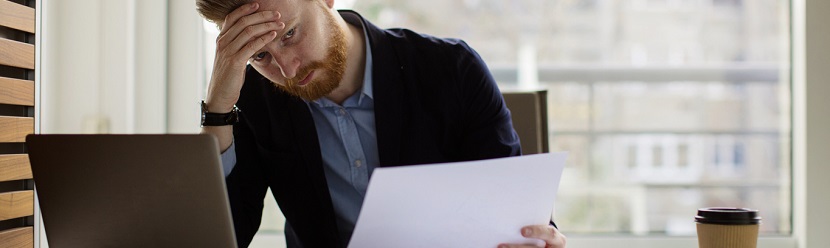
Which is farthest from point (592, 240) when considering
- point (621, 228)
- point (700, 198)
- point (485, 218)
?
point (485, 218)

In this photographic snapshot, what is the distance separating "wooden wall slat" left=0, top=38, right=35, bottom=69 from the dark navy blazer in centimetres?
38

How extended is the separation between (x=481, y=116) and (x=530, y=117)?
0.24m

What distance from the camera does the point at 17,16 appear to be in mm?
1339

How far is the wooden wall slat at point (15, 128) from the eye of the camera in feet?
4.28

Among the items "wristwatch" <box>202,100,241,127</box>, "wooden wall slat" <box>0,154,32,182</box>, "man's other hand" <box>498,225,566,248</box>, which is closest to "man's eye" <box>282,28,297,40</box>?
"wristwatch" <box>202,100,241,127</box>

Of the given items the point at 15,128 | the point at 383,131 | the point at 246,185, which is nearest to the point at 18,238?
the point at 15,128

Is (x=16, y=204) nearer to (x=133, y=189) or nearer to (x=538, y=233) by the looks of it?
(x=133, y=189)

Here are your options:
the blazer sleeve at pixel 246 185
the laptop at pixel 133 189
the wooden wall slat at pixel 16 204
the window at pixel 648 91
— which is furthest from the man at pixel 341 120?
the window at pixel 648 91

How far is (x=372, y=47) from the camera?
1.66 metres

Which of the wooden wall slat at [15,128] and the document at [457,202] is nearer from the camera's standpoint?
the document at [457,202]

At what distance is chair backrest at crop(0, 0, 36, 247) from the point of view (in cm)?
131

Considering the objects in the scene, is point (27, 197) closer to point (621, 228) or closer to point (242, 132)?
point (242, 132)

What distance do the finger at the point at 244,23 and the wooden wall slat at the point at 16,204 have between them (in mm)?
385

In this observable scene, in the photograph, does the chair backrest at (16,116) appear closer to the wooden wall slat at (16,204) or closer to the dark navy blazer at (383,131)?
the wooden wall slat at (16,204)
